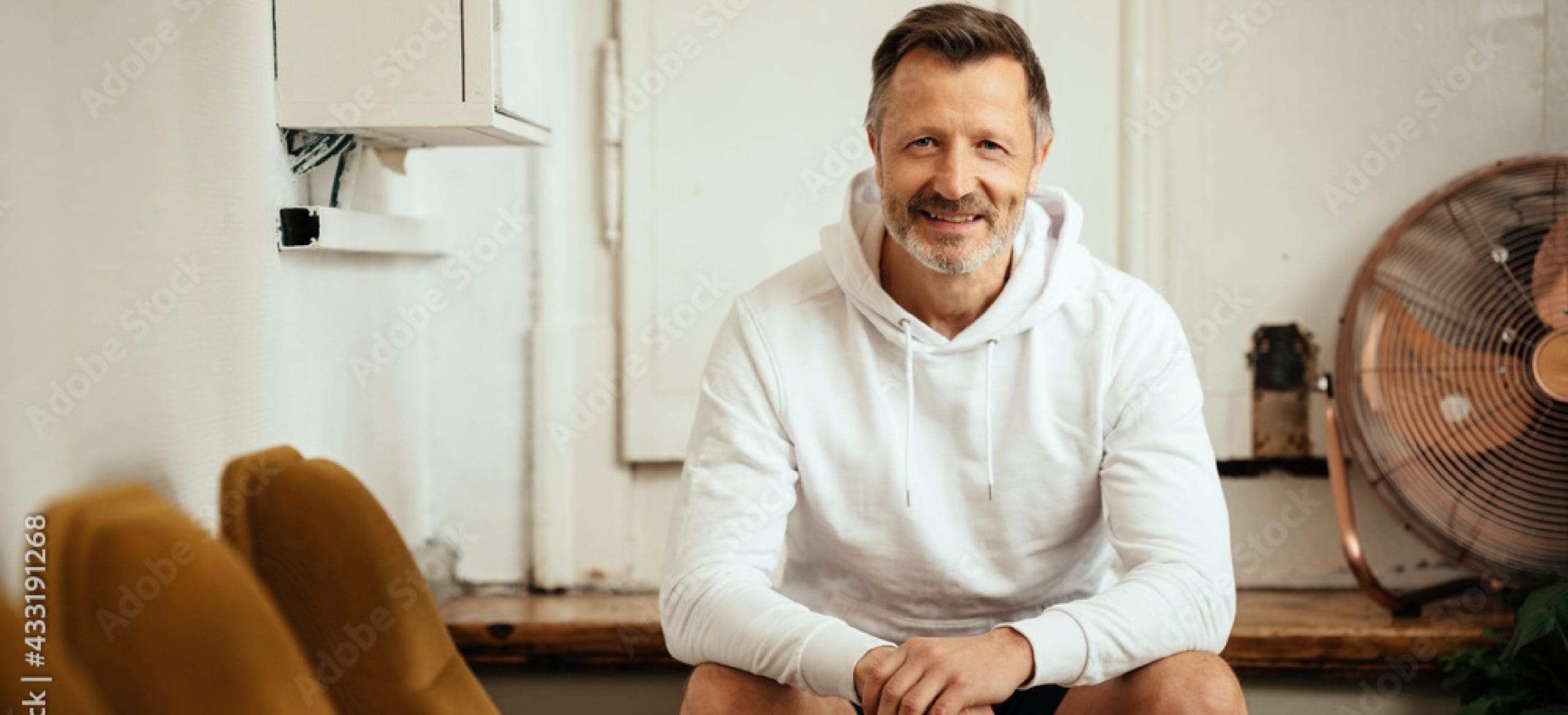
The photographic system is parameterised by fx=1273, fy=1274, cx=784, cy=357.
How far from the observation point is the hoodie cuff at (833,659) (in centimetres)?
137

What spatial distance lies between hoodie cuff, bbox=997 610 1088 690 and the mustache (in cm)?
50

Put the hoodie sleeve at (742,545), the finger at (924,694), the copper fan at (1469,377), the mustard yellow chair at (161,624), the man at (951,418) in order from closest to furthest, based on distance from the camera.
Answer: the mustard yellow chair at (161,624) → the finger at (924,694) → the hoodie sleeve at (742,545) → the man at (951,418) → the copper fan at (1469,377)

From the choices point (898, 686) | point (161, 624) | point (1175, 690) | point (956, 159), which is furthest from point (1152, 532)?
point (161, 624)

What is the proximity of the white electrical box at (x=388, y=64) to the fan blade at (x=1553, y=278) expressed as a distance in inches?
62.5

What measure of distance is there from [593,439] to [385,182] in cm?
59

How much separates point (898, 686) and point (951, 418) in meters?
0.44

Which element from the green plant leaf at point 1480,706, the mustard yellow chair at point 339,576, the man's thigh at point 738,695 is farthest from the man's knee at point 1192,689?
the mustard yellow chair at point 339,576

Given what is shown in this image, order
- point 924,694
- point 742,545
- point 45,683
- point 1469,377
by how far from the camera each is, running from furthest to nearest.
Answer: point 1469,377, point 742,545, point 924,694, point 45,683

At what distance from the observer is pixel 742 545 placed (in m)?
1.55

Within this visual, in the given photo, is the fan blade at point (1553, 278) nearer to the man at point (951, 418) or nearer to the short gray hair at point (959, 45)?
the man at point (951, 418)

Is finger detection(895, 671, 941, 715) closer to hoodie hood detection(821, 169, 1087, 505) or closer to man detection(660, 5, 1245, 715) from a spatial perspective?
man detection(660, 5, 1245, 715)

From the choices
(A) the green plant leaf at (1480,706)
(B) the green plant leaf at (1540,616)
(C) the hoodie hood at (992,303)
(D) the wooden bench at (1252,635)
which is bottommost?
(A) the green plant leaf at (1480,706)

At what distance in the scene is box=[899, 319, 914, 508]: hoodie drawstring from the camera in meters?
1.61

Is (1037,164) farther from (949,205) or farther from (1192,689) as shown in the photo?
(1192,689)
